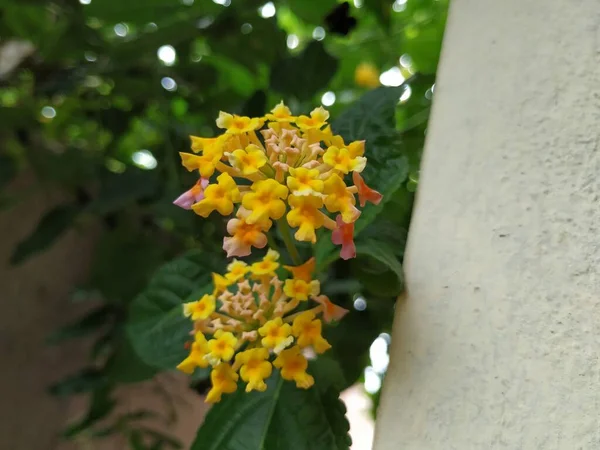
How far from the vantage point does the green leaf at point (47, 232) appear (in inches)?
27.5

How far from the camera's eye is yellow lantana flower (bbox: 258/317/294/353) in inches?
11.2

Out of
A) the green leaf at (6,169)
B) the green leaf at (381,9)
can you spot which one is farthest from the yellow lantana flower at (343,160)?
the green leaf at (6,169)

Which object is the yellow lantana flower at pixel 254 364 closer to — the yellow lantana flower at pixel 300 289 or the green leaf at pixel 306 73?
the yellow lantana flower at pixel 300 289

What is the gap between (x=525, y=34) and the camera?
0.32 meters

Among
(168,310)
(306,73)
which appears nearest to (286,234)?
(168,310)

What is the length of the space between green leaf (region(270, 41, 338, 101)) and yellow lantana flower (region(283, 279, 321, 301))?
0.29 metres

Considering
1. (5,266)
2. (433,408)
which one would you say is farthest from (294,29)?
(433,408)

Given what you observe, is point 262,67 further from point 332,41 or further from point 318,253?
point 318,253

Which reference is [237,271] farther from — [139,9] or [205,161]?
[139,9]

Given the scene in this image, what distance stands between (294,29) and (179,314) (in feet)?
2.00

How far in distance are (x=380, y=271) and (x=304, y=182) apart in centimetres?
8

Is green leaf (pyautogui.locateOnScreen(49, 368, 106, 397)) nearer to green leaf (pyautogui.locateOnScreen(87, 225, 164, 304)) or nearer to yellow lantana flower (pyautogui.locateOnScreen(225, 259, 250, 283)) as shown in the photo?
green leaf (pyautogui.locateOnScreen(87, 225, 164, 304))

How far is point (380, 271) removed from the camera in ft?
Answer: 1.04

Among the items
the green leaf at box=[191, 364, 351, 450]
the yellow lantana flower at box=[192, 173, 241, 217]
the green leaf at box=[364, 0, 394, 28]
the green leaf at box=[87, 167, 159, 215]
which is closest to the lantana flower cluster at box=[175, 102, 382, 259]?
the yellow lantana flower at box=[192, 173, 241, 217]
